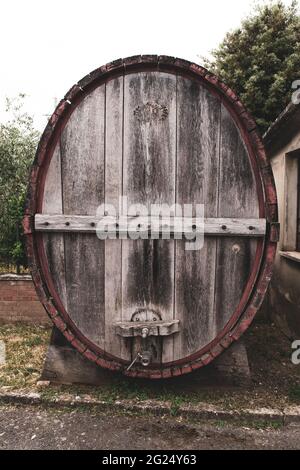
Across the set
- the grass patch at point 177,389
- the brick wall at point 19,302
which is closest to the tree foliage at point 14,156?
the brick wall at point 19,302

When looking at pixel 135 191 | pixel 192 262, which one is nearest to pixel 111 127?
pixel 135 191

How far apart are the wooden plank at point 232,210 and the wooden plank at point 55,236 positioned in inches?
46.1

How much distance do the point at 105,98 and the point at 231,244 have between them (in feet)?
4.63

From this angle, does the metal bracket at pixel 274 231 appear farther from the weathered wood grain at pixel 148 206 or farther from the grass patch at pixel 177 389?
the grass patch at pixel 177 389

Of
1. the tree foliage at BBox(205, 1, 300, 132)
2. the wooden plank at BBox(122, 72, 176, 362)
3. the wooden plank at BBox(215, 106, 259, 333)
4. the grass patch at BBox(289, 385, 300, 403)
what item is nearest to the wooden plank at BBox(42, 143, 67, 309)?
the wooden plank at BBox(122, 72, 176, 362)

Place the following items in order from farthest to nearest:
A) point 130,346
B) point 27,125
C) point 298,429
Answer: point 27,125, point 130,346, point 298,429

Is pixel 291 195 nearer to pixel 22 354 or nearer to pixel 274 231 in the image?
pixel 274 231

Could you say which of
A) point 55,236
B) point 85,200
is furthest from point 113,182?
point 55,236

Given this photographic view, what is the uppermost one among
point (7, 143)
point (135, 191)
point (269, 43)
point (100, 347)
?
point (269, 43)

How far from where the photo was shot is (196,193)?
103 inches

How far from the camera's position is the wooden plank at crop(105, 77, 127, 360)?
2.59 m

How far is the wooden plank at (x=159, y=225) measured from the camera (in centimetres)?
260
